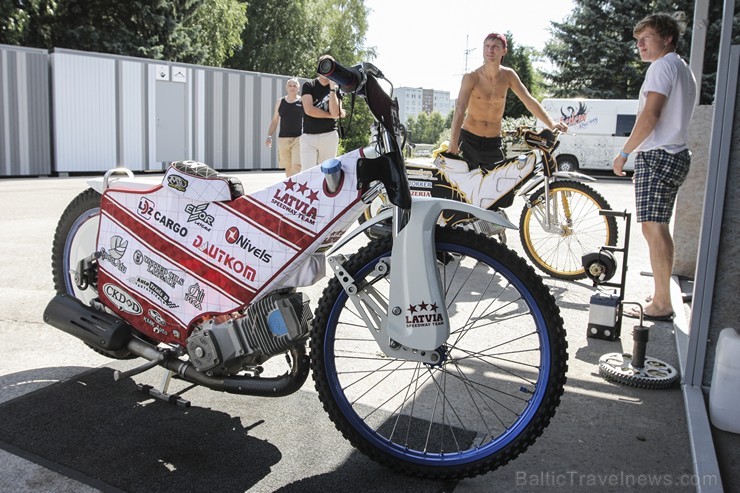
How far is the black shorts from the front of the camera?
6508 mm

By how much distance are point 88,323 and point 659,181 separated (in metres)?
3.58

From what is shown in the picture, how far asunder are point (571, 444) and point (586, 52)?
31.2m

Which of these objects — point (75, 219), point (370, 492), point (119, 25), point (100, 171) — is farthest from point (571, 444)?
point (119, 25)

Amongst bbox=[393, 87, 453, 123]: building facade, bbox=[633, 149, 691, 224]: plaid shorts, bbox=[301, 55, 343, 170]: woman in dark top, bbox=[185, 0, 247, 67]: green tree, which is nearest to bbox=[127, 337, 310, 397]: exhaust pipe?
bbox=[633, 149, 691, 224]: plaid shorts

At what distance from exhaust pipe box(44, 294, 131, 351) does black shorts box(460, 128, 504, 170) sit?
4.02 m

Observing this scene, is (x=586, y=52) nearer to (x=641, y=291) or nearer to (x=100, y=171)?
(x=100, y=171)

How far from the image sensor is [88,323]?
329 centimetres

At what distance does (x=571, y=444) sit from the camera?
9.83 ft

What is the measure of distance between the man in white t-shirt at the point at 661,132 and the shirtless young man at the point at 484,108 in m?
1.59

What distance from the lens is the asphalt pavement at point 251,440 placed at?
2.66 m

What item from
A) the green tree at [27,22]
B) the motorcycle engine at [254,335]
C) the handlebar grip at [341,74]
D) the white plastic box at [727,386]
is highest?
the green tree at [27,22]

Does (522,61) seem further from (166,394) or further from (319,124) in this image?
(166,394)

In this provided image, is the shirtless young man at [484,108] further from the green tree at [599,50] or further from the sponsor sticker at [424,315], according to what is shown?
the green tree at [599,50]

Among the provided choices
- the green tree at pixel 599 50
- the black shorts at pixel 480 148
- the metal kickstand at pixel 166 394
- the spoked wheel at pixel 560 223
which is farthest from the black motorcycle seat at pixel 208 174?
the green tree at pixel 599 50
